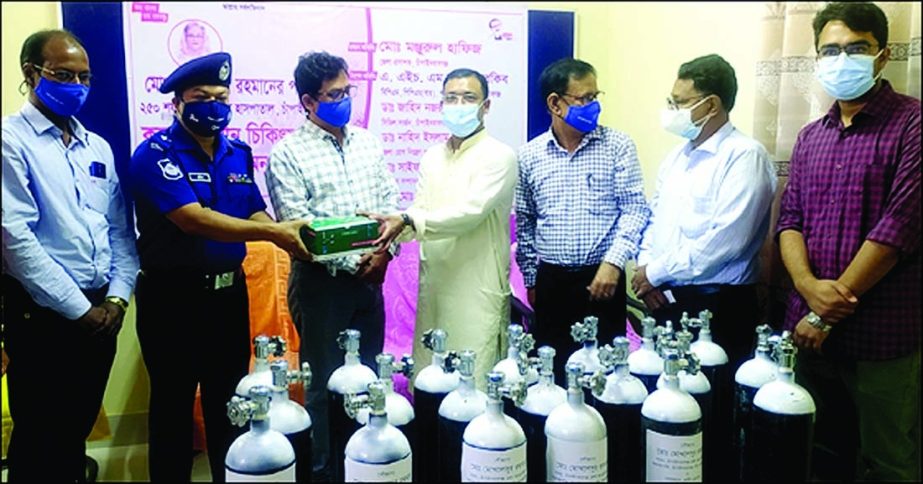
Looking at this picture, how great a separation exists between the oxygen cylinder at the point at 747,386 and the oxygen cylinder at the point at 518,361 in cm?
29

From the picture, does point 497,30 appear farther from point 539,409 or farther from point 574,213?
point 539,409

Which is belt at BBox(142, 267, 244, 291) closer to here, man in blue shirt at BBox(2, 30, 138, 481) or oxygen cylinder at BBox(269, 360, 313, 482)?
man in blue shirt at BBox(2, 30, 138, 481)

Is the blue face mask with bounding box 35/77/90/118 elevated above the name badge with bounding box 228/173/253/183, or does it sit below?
above

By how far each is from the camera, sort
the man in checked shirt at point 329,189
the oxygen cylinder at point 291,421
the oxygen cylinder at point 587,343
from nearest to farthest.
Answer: the oxygen cylinder at point 291,421 < the oxygen cylinder at point 587,343 < the man in checked shirt at point 329,189

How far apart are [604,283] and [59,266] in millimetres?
1018

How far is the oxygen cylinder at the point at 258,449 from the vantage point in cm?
80

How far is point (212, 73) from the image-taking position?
1341 millimetres

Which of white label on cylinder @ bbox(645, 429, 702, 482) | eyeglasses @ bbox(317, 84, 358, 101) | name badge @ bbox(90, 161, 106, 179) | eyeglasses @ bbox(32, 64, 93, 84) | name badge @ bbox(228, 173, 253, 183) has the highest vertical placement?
eyeglasses @ bbox(32, 64, 93, 84)

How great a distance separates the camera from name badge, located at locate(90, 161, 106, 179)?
1.37m

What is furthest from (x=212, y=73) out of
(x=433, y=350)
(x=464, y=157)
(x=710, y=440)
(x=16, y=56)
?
(x=710, y=440)

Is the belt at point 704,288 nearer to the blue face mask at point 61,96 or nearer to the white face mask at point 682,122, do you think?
the white face mask at point 682,122

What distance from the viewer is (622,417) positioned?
3.13ft

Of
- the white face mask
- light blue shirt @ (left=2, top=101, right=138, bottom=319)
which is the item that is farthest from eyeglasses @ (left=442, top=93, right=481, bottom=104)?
light blue shirt @ (left=2, top=101, right=138, bottom=319)

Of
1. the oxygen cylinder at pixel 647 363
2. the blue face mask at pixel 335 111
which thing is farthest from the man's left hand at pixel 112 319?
the oxygen cylinder at pixel 647 363
